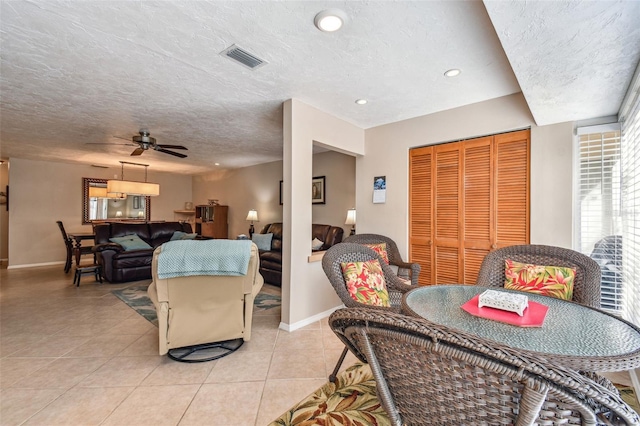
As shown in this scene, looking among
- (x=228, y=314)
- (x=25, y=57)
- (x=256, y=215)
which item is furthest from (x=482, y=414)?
(x=256, y=215)

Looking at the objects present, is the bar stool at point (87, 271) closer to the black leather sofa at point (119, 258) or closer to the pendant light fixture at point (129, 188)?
the black leather sofa at point (119, 258)

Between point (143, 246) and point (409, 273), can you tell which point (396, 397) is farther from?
point (143, 246)

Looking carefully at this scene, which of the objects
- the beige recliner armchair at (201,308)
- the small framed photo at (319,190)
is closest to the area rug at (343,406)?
the beige recliner armchair at (201,308)

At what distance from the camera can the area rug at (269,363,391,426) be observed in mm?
1694

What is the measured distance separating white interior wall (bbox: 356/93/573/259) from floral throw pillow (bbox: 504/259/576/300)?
78cm

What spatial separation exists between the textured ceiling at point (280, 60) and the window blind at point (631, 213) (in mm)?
260

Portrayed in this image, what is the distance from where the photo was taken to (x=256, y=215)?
6973 mm

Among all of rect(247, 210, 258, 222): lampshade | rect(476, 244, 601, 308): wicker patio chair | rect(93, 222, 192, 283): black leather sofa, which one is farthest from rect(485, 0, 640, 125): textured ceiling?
rect(93, 222, 192, 283): black leather sofa

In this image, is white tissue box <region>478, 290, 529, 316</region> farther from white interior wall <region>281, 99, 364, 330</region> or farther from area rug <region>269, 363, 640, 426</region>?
white interior wall <region>281, 99, 364, 330</region>

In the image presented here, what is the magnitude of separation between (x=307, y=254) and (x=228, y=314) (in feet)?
3.47

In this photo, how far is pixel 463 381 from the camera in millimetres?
738

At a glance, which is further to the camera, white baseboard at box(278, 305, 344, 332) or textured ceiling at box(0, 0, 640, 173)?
white baseboard at box(278, 305, 344, 332)

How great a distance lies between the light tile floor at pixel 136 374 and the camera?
1769 millimetres

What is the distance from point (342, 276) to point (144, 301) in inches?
128
